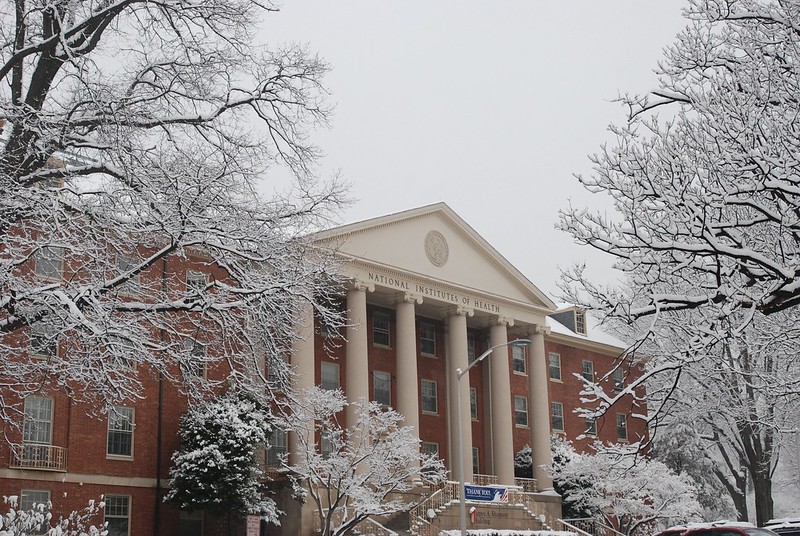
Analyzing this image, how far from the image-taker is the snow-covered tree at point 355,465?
36906 mm

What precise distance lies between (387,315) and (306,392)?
12384mm

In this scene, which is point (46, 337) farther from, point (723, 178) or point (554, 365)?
point (554, 365)

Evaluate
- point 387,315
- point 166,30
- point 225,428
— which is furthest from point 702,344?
point 387,315

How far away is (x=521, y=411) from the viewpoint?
59094mm

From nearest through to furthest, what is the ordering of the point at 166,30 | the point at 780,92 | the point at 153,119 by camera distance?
the point at 780,92, the point at 153,119, the point at 166,30

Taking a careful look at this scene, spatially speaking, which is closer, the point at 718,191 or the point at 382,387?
the point at 718,191

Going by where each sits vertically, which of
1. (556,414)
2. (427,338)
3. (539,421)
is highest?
(427,338)

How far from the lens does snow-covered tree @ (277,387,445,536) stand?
36.9 metres

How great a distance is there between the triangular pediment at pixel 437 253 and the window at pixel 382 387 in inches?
233

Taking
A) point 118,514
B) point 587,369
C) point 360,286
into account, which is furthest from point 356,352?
point 587,369

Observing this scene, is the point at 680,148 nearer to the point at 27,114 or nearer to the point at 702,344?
the point at 702,344

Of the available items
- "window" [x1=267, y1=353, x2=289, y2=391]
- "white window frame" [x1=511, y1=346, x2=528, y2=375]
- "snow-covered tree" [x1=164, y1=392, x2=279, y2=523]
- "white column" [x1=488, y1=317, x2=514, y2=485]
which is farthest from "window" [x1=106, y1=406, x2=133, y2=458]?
"white window frame" [x1=511, y1=346, x2=528, y2=375]

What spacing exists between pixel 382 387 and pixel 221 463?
53.4 ft

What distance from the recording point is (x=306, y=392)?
39469 mm
